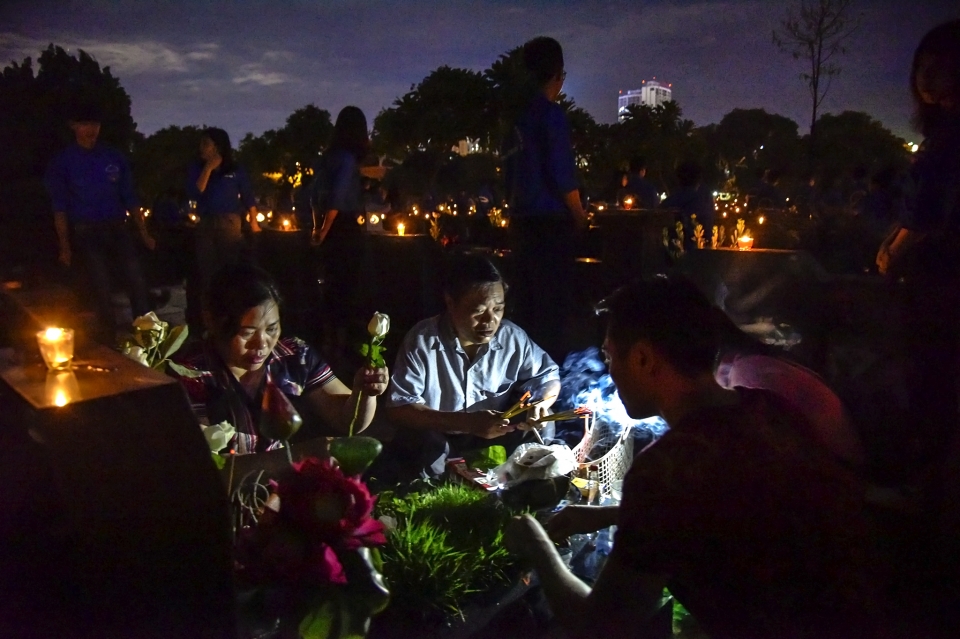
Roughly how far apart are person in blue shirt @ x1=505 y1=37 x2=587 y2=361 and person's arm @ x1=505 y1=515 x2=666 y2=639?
8.43 feet

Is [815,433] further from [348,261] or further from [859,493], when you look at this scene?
[348,261]

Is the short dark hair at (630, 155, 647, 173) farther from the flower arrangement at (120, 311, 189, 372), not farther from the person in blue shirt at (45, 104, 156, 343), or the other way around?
the flower arrangement at (120, 311, 189, 372)

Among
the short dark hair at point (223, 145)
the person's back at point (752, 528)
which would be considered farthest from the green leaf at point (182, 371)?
the short dark hair at point (223, 145)

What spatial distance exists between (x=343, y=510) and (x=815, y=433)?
0.98 metres

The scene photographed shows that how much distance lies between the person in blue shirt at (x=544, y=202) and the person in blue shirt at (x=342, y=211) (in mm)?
1236

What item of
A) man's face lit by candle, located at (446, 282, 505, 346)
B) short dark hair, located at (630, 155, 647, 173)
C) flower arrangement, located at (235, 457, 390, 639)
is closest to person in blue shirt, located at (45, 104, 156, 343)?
man's face lit by candle, located at (446, 282, 505, 346)

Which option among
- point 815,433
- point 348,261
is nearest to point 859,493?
point 815,433

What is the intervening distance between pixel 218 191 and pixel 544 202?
8.30ft

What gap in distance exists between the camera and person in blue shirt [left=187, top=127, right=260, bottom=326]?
524cm

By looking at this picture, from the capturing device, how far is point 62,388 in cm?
128

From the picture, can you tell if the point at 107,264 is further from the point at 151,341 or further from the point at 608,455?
the point at 608,455

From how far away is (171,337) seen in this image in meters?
1.92

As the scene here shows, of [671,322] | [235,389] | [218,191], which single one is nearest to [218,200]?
[218,191]

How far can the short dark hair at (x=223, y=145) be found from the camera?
204 inches
